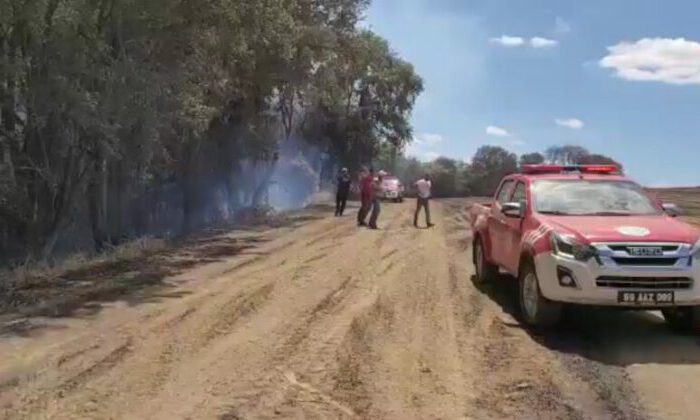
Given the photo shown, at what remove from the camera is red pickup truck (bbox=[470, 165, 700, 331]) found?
782cm

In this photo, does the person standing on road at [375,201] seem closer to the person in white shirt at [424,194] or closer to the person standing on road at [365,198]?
the person standing on road at [365,198]

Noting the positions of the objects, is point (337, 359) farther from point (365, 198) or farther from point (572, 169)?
point (365, 198)

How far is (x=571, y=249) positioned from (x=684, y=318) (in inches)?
60.7

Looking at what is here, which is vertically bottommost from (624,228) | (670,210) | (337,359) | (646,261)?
(337,359)

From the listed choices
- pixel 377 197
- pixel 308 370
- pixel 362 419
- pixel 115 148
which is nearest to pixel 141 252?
pixel 115 148

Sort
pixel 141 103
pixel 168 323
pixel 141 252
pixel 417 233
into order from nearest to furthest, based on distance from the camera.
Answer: pixel 168 323 → pixel 141 103 → pixel 141 252 → pixel 417 233

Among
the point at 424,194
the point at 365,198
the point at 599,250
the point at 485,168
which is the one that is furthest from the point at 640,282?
the point at 485,168

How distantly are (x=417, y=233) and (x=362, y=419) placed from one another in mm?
15689

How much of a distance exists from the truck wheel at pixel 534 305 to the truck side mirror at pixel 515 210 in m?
0.84

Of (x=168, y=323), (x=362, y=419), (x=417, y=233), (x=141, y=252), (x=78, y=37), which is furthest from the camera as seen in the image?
(x=417, y=233)

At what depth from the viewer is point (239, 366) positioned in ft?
22.5

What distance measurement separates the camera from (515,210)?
9586 millimetres

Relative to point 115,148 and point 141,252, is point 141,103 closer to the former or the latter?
point 115,148

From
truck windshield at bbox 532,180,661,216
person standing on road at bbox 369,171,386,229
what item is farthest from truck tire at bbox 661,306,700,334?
person standing on road at bbox 369,171,386,229
